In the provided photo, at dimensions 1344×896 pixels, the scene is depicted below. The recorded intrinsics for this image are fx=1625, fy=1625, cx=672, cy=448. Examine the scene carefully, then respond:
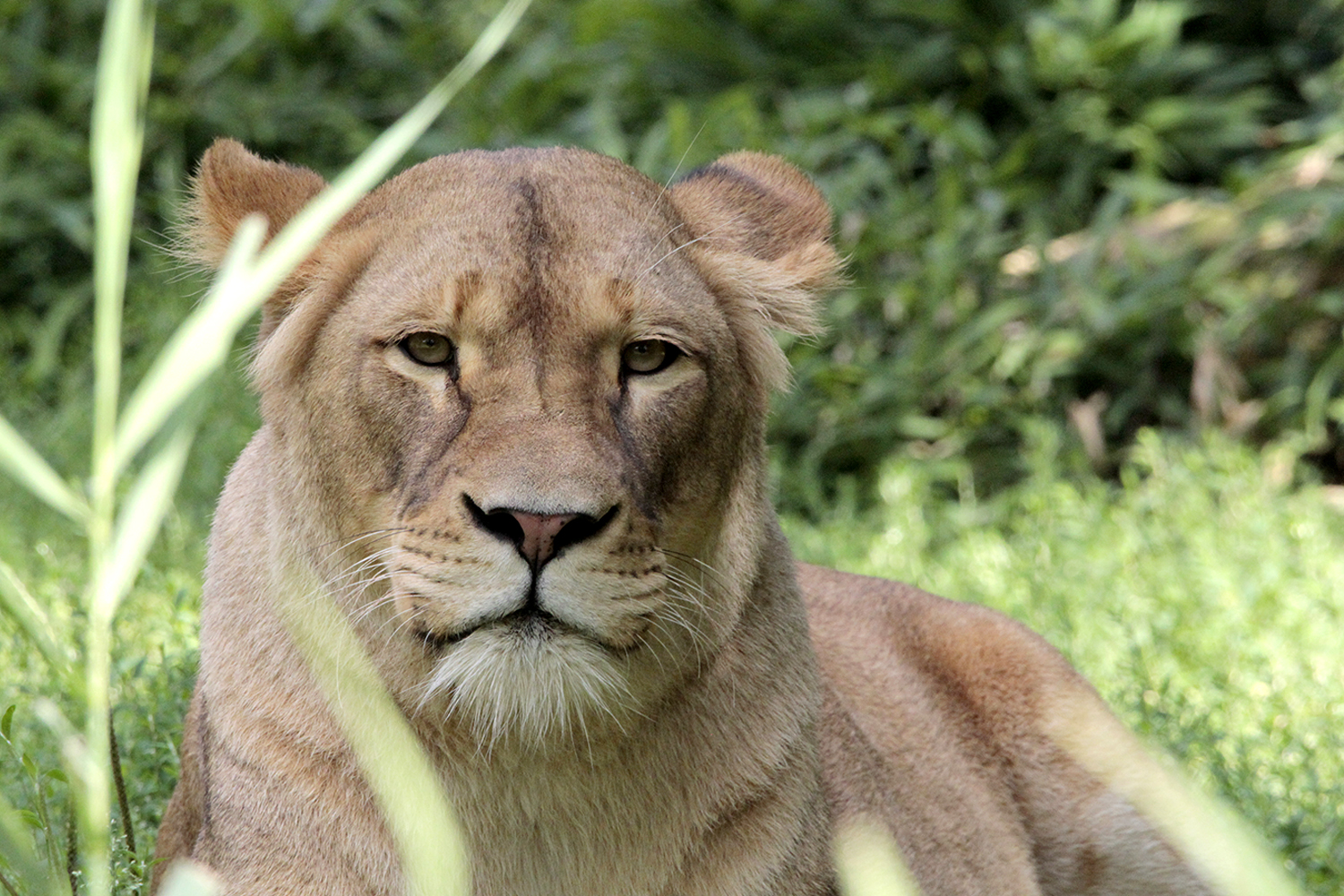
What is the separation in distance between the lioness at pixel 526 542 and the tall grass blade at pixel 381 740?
0.02 m

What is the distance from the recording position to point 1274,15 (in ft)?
24.1

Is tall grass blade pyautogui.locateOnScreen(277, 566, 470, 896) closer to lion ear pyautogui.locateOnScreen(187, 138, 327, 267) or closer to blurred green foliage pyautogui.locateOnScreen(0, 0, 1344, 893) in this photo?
lion ear pyautogui.locateOnScreen(187, 138, 327, 267)

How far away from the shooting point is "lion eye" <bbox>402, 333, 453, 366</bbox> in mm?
2127

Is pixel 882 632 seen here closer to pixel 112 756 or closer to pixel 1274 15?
pixel 112 756

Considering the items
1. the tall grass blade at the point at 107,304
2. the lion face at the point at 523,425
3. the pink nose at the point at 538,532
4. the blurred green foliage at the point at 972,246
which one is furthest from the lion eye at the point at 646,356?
→ the blurred green foliage at the point at 972,246

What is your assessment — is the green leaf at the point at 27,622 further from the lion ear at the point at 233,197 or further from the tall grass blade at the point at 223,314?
the lion ear at the point at 233,197

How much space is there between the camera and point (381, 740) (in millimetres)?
2148

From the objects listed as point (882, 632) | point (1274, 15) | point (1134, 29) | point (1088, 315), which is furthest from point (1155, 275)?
point (882, 632)

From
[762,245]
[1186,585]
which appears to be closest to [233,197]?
[762,245]

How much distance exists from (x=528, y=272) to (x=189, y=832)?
3.62 ft

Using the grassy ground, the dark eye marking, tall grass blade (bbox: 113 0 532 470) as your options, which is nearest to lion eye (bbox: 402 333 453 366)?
the dark eye marking

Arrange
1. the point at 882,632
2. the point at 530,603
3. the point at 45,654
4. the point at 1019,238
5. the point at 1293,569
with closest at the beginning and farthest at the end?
the point at 45,654, the point at 530,603, the point at 882,632, the point at 1293,569, the point at 1019,238

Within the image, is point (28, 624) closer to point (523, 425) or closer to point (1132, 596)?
point (523, 425)

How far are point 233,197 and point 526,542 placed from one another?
0.82 m
